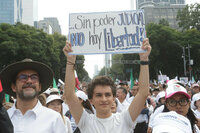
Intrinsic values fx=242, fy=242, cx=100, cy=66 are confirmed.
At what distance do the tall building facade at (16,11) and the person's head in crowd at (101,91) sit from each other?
128 metres

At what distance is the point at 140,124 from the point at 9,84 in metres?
4.54

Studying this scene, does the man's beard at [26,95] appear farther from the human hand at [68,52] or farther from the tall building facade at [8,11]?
the tall building facade at [8,11]

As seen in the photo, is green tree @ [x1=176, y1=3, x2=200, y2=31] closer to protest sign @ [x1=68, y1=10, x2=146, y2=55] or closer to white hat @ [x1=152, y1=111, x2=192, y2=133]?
protest sign @ [x1=68, y1=10, x2=146, y2=55]

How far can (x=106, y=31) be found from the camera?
3.43 meters

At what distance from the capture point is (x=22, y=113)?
9.15 feet

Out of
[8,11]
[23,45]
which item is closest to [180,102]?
[23,45]

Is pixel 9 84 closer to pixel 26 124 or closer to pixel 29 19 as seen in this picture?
pixel 26 124

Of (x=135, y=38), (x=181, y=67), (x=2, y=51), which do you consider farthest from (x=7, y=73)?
(x=181, y=67)

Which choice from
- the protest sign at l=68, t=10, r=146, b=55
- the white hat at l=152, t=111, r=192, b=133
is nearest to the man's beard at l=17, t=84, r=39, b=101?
the protest sign at l=68, t=10, r=146, b=55

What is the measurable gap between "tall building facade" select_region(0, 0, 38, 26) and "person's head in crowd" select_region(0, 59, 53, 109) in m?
128

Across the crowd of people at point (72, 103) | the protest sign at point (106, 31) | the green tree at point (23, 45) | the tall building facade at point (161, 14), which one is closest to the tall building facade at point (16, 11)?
the tall building facade at point (161, 14)

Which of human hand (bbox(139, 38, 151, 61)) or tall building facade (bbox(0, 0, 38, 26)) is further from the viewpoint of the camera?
tall building facade (bbox(0, 0, 38, 26))

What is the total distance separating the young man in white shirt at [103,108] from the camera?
2672 mm

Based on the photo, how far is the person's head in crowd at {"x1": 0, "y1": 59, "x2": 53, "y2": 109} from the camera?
2.79 meters
